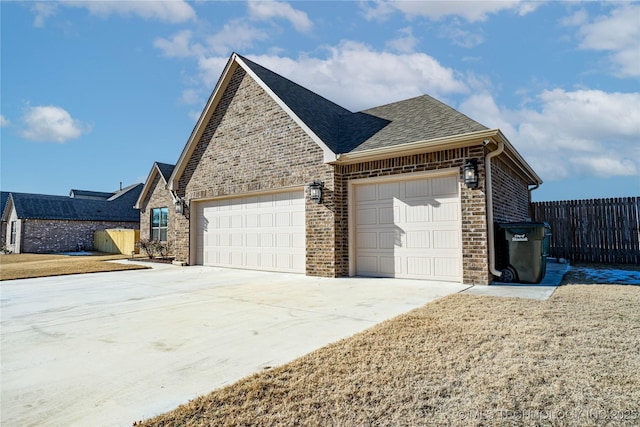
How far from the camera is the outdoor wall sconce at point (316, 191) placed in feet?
28.2

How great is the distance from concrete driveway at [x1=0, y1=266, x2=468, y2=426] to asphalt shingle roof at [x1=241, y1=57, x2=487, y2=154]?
3427 mm

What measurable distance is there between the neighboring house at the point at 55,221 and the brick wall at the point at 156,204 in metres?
9.37

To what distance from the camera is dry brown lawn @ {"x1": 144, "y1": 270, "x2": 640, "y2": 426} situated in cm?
199

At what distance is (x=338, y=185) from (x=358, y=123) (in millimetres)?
2933

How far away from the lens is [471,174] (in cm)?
682

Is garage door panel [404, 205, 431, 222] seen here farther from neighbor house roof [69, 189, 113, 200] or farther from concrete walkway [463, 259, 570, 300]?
neighbor house roof [69, 189, 113, 200]

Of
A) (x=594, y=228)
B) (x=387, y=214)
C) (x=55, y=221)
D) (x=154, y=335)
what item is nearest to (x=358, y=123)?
(x=387, y=214)

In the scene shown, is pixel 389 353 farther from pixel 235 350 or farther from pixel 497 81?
pixel 497 81

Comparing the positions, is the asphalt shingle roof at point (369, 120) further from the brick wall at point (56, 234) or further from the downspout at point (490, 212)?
the brick wall at point (56, 234)

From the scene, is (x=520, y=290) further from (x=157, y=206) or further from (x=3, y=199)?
(x=3, y=199)

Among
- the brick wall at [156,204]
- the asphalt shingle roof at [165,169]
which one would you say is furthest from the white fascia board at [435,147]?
the asphalt shingle roof at [165,169]

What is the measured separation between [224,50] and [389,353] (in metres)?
11.8

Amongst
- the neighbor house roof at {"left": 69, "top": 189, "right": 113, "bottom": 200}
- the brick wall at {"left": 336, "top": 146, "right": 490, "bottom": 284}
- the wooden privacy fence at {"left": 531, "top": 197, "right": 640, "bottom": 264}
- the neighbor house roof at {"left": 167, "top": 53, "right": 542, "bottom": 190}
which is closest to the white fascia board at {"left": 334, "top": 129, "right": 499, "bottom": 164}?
the neighbor house roof at {"left": 167, "top": 53, "right": 542, "bottom": 190}

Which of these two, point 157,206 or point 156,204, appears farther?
point 156,204
